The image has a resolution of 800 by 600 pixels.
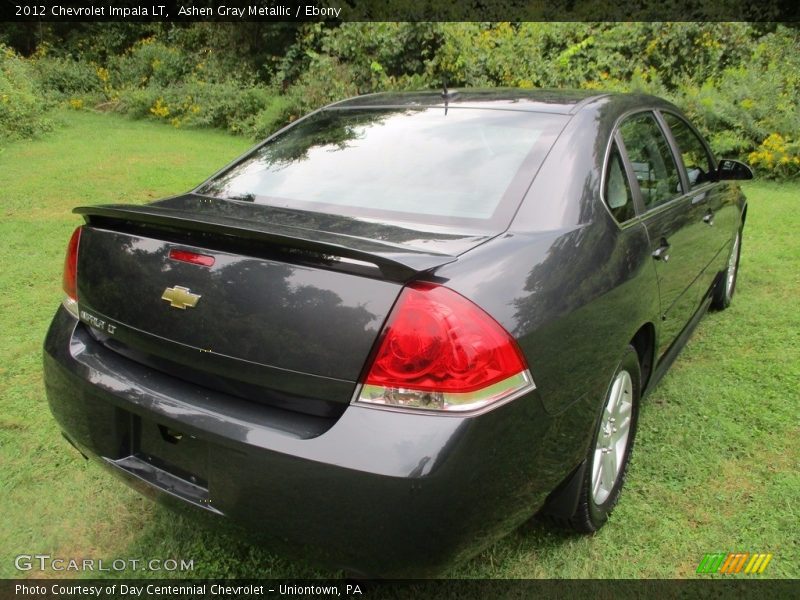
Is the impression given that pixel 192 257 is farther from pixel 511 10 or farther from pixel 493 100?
pixel 511 10

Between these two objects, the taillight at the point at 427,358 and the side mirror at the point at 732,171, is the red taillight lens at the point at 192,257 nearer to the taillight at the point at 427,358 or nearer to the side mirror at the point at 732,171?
the taillight at the point at 427,358

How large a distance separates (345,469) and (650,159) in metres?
2.03

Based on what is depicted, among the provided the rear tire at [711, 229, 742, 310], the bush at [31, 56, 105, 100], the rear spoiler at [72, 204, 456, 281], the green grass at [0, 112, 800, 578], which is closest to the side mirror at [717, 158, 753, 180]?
the rear tire at [711, 229, 742, 310]

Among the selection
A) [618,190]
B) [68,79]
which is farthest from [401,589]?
[68,79]

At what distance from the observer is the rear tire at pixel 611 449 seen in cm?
212

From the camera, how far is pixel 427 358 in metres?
1.53

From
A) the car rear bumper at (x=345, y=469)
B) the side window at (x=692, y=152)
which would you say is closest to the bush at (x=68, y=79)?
the side window at (x=692, y=152)

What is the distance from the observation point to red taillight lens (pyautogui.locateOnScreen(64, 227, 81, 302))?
212 cm

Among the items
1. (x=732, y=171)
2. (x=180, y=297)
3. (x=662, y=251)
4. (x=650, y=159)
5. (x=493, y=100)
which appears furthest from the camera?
(x=732, y=171)

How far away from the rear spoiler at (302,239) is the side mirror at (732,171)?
2.62 m

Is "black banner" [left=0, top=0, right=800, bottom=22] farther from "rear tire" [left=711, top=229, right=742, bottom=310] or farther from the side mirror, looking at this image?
the side mirror

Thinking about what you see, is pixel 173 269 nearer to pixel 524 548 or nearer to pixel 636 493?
pixel 524 548

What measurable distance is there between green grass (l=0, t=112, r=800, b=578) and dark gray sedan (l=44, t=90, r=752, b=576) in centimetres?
19

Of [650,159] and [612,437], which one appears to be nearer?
[612,437]
